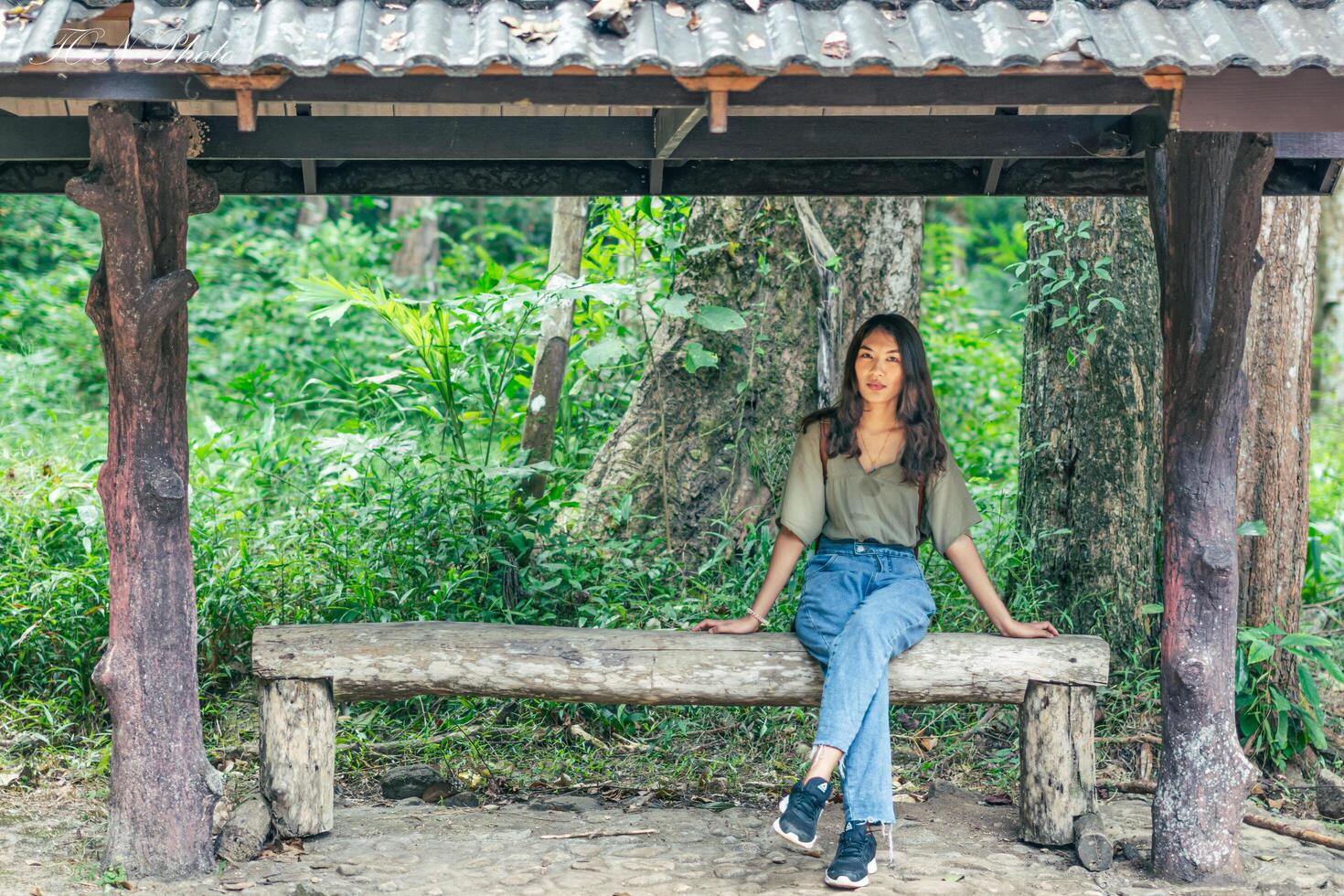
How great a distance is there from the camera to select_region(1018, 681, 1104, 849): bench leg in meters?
4.66

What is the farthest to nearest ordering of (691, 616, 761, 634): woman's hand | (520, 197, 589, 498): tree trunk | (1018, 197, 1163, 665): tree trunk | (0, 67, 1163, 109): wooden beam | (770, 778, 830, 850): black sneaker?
(520, 197, 589, 498): tree trunk < (1018, 197, 1163, 665): tree trunk < (691, 616, 761, 634): woman's hand < (770, 778, 830, 850): black sneaker < (0, 67, 1163, 109): wooden beam

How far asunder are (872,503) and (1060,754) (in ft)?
3.80

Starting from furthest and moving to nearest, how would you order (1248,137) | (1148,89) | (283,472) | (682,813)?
(283,472) → (682,813) → (1248,137) → (1148,89)

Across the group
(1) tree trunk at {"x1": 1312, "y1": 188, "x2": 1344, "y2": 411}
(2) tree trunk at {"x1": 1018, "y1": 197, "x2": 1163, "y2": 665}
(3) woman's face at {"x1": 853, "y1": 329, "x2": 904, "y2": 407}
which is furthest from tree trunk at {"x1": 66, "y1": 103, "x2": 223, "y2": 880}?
(1) tree trunk at {"x1": 1312, "y1": 188, "x2": 1344, "y2": 411}

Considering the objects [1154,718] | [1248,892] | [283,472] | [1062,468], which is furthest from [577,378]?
[1248,892]

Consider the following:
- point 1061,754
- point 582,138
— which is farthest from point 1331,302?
point 582,138

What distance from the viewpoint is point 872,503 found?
190 inches

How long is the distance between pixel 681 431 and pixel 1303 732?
3438 millimetres

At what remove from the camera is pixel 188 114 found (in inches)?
165

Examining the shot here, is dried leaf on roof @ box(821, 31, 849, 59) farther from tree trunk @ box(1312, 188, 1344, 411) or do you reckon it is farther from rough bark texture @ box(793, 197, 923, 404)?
tree trunk @ box(1312, 188, 1344, 411)

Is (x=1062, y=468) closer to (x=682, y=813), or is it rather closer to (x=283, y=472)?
(x=682, y=813)

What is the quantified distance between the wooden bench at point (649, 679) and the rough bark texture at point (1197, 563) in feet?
1.23

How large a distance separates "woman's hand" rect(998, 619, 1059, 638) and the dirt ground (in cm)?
80

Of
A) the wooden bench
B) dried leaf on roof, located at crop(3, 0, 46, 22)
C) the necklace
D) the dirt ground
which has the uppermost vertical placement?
dried leaf on roof, located at crop(3, 0, 46, 22)
